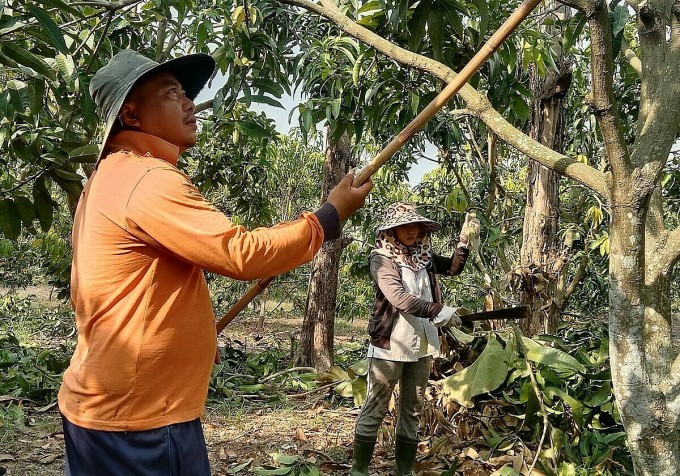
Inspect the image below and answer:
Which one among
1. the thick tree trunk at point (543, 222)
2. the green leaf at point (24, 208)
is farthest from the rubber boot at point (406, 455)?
the green leaf at point (24, 208)

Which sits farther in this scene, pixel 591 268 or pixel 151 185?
pixel 591 268

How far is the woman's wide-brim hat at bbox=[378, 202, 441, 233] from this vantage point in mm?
3111

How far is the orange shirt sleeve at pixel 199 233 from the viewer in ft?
4.56

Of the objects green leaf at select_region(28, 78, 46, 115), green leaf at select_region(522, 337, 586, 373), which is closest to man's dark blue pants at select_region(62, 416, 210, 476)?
green leaf at select_region(28, 78, 46, 115)

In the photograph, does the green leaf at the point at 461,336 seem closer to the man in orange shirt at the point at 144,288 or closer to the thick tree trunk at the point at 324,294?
the thick tree trunk at the point at 324,294

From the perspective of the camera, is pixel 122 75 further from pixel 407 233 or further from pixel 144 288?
pixel 407 233

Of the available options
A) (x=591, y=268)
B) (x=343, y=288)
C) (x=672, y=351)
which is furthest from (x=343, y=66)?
(x=343, y=288)

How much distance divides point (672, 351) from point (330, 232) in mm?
1082

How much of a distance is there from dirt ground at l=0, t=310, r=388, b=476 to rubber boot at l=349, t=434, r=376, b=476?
0.25 meters

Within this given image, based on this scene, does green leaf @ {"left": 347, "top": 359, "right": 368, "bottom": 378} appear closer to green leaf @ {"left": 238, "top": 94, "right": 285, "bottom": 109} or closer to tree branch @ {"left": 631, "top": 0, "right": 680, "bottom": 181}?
green leaf @ {"left": 238, "top": 94, "right": 285, "bottom": 109}

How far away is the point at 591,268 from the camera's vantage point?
765cm

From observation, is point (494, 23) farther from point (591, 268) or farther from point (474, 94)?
point (591, 268)

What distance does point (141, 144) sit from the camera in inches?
63.1

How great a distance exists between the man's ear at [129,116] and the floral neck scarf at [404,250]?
5.80 feet
